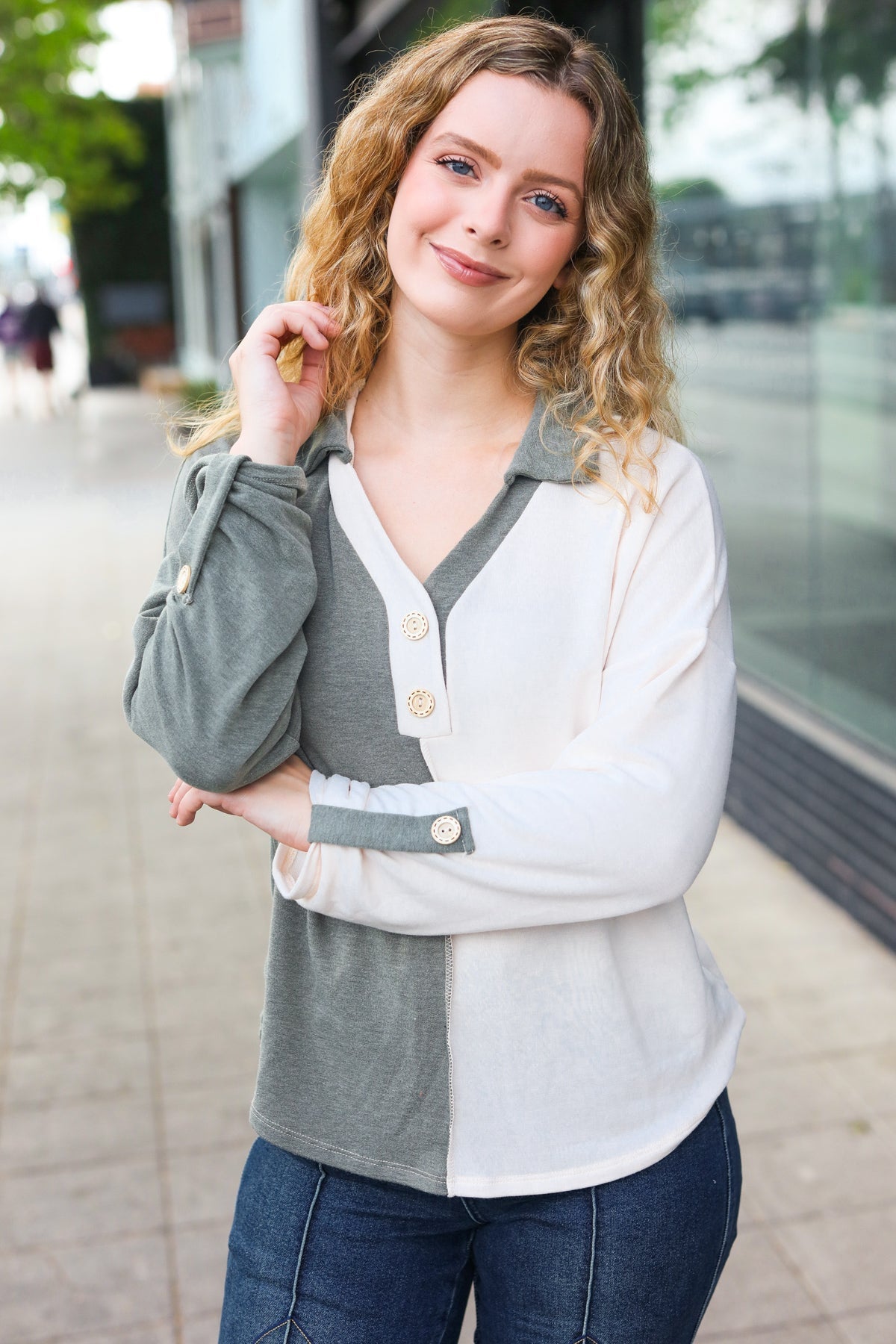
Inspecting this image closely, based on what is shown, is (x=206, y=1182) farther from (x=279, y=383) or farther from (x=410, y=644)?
(x=279, y=383)

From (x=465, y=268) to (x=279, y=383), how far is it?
0.24m

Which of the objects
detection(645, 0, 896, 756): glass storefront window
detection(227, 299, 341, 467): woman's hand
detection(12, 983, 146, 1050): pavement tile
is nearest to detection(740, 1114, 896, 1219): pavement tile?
detection(645, 0, 896, 756): glass storefront window

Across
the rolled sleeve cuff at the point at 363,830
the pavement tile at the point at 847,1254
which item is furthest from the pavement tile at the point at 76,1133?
the rolled sleeve cuff at the point at 363,830

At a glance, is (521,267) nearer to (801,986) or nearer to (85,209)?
(801,986)

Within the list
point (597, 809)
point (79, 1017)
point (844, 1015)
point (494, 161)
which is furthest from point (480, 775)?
point (79, 1017)

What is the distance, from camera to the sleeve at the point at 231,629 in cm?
145

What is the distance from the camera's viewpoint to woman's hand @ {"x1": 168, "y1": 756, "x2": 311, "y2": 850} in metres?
1.53

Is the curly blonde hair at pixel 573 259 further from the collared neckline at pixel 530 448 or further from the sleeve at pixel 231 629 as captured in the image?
the sleeve at pixel 231 629

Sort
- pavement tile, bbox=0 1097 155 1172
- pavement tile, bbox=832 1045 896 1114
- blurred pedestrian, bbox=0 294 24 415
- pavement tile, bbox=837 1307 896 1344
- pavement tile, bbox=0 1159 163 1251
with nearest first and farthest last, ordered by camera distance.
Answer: pavement tile, bbox=837 1307 896 1344
pavement tile, bbox=0 1159 163 1251
pavement tile, bbox=0 1097 155 1172
pavement tile, bbox=832 1045 896 1114
blurred pedestrian, bbox=0 294 24 415

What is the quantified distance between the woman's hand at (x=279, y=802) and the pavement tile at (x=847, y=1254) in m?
1.86

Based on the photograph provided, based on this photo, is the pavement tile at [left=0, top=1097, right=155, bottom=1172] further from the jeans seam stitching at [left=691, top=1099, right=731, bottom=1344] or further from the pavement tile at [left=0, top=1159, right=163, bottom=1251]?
the jeans seam stitching at [left=691, top=1099, right=731, bottom=1344]

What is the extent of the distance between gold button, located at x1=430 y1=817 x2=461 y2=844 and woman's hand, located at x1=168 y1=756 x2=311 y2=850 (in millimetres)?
136

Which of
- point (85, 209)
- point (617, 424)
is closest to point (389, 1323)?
point (617, 424)

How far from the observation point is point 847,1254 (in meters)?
2.93
